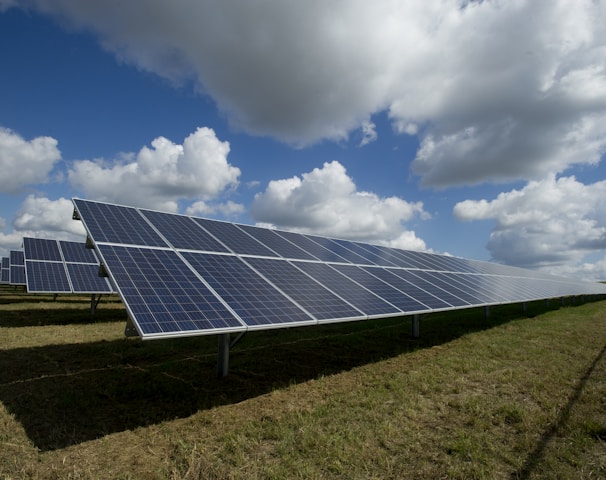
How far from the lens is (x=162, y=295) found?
8.37 m

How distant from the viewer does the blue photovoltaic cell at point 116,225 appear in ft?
34.1

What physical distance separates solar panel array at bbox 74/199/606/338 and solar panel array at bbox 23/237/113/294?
11.8 m

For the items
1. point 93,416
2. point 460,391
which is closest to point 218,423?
point 93,416

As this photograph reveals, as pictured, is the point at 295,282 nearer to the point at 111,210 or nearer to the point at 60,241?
the point at 111,210

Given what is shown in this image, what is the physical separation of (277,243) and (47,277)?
1669cm

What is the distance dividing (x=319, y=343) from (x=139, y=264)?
31.0 feet

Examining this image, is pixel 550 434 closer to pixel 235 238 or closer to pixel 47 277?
pixel 235 238

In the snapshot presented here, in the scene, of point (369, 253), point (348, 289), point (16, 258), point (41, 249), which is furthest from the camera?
point (16, 258)

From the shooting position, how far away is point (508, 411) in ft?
27.1

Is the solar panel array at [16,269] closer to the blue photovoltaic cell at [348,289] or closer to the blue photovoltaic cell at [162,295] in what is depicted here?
the blue photovoltaic cell at [162,295]

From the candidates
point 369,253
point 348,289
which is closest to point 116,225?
point 348,289

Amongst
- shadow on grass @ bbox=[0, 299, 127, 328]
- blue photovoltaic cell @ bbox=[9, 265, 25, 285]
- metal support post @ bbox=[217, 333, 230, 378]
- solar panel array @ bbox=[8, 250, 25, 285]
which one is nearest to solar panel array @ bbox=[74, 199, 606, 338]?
metal support post @ bbox=[217, 333, 230, 378]

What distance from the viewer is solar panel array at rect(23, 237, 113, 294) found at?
71.8 feet

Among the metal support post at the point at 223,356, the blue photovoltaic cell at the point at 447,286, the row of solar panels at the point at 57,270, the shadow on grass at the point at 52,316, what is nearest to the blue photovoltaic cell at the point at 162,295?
the metal support post at the point at 223,356
